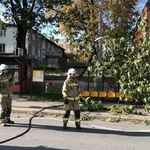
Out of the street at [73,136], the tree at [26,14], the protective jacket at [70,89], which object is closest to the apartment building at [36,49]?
the tree at [26,14]

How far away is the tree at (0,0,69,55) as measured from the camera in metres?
20.3

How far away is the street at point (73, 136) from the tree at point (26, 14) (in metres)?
10.6

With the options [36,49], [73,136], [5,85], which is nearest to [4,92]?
[5,85]

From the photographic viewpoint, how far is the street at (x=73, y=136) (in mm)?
7375

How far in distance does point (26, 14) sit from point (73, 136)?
43.5 ft

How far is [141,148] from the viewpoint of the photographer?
24.3ft

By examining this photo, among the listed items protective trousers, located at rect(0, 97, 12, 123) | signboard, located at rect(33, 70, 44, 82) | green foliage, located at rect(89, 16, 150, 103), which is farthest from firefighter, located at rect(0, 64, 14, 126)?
signboard, located at rect(33, 70, 44, 82)

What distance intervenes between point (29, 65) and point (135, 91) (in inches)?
373

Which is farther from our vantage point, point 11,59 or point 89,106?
point 11,59

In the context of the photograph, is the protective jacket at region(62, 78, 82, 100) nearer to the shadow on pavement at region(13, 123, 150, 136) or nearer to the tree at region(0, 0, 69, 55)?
the shadow on pavement at region(13, 123, 150, 136)

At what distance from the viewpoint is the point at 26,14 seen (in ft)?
66.4

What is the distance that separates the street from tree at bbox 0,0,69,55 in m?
10.6

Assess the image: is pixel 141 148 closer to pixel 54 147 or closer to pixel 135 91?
pixel 54 147

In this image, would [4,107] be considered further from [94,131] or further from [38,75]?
[38,75]
